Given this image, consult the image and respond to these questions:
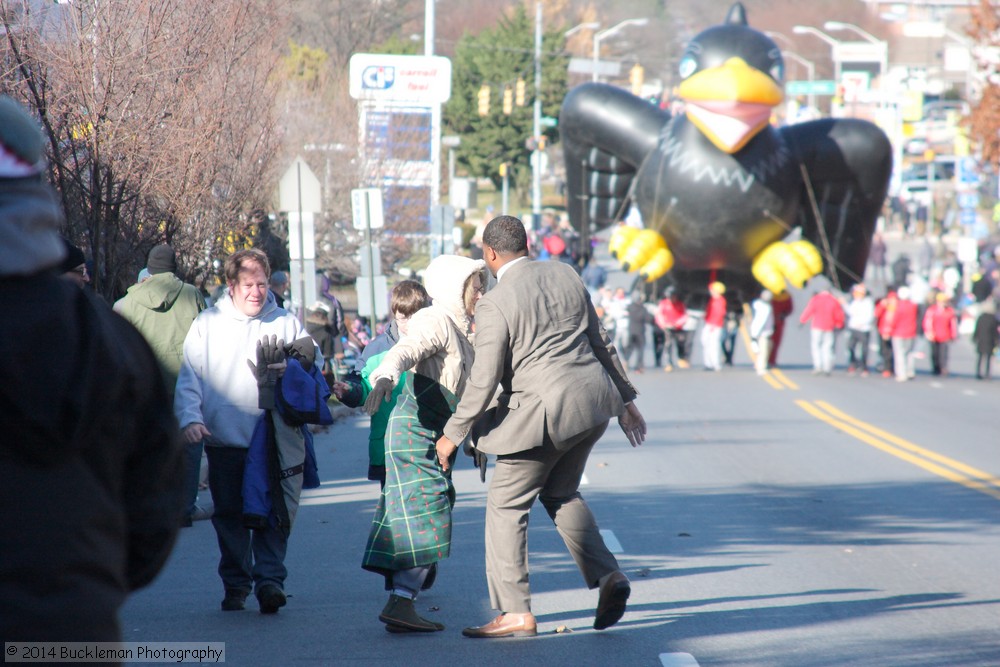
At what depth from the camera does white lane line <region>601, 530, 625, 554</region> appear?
838cm

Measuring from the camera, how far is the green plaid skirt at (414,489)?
6.23 meters

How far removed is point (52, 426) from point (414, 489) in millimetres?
3816

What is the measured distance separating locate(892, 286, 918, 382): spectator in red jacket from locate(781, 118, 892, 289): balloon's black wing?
395cm

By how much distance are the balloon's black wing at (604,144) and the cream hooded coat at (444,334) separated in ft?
48.3

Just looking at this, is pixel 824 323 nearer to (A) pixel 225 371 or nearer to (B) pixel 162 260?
(B) pixel 162 260

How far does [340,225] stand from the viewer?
28281 mm

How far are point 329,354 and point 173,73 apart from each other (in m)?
4.95

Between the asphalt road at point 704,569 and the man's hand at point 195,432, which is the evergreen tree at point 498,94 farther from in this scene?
the man's hand at point 195,432

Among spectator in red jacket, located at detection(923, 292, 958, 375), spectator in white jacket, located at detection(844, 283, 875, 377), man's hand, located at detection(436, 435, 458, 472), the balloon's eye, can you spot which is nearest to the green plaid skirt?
man's hand, located at detection(436, 435, 458, 472)

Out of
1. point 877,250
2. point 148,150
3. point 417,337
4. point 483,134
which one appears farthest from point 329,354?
point 483,134

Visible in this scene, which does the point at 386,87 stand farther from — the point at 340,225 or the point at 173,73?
the point at 173,73

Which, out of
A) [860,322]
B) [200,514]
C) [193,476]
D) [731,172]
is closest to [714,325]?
[860,322]

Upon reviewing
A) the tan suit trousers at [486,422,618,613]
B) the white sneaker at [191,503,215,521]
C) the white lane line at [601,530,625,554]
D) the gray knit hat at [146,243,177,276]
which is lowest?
the white sneaker at [191,503,215,521]

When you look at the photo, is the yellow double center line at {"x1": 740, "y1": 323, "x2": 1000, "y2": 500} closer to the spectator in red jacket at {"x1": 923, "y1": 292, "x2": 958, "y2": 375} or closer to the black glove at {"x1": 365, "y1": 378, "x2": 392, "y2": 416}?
the spectator in red jacket at {"x1": 923, "y1": 292, "x2": 958, "y2": 375}
